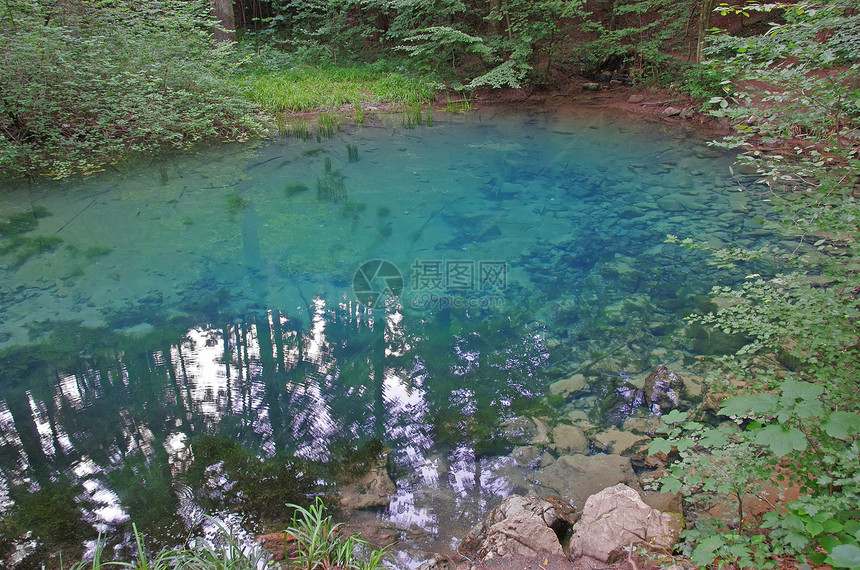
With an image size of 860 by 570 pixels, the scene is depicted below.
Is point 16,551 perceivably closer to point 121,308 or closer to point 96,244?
point 121,308

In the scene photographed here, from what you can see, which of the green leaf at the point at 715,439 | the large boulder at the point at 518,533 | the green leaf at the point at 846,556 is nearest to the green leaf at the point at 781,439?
the green leaf at the point at 715,439

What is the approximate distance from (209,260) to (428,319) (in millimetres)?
2882

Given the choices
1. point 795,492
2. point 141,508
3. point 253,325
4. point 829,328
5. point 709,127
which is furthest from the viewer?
point 709,127

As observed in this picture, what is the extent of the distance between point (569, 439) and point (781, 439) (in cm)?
191

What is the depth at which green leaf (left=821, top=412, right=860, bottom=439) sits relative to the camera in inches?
63.9

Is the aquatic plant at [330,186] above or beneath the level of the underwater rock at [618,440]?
above

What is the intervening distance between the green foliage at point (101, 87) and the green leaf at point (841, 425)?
887 centimetres

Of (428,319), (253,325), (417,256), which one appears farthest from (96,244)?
(428,319)

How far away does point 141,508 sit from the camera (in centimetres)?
292

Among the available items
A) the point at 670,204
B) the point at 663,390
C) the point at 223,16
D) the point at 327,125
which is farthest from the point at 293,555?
the point at 223,16

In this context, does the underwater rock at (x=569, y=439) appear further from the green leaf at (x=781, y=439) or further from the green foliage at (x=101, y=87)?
the green foliage at (x=101, y=87)

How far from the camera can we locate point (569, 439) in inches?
136

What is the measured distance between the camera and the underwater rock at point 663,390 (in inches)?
143

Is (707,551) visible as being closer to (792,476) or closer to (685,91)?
(792,476)
